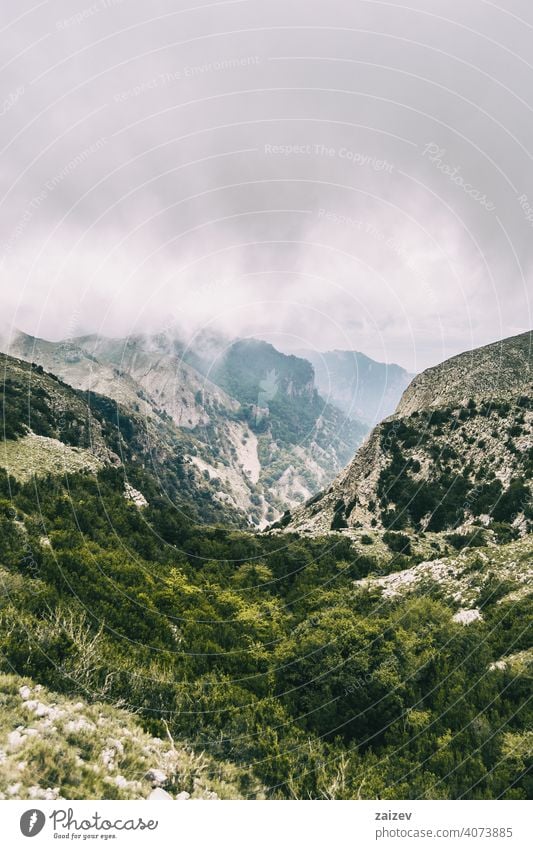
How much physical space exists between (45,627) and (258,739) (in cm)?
1089

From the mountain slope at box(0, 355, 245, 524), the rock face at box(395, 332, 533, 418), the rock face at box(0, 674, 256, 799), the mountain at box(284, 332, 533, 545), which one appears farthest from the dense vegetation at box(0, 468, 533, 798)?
the rock face at box(395, 332, 533, 418)

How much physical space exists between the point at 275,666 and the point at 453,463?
5913 cm

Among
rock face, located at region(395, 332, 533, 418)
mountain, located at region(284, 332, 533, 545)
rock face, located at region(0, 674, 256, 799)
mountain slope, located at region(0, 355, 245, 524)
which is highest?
rock face, located at region(395, 332, 533, 418)

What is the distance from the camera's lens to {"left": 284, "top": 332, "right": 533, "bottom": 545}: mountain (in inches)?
2448

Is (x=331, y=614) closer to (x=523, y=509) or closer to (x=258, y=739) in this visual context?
(x=258, y=739)

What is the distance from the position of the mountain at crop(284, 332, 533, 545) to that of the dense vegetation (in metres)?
29.8

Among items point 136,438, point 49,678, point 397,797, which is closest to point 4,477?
point 49,678

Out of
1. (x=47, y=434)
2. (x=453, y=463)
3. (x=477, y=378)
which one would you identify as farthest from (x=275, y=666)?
(x=477, y=378)

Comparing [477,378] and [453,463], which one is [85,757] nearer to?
[453,463]

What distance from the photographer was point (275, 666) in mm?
24422

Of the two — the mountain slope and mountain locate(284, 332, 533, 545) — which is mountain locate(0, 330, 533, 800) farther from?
mountain locate(284, 332, 533, 545)

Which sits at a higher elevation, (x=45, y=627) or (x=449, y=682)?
(x=449, y=682)

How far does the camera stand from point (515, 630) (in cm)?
2519

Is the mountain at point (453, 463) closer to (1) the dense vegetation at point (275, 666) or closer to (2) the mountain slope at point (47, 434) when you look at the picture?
(1) the dense vegetation at point (275, 666)
